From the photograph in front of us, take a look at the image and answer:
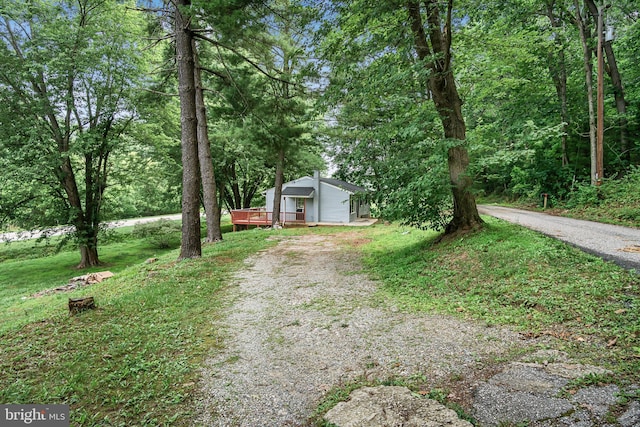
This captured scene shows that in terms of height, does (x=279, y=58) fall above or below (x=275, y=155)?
above

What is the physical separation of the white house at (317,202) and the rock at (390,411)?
17208mm

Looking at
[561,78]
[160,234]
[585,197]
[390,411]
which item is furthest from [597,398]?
[160,234]

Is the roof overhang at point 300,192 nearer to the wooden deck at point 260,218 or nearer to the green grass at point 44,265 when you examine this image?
the wooden deck at point 260,218

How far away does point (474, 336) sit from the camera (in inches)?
124

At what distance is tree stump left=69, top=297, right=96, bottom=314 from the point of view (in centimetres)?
414

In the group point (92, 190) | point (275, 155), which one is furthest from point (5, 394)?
point (92, 190)

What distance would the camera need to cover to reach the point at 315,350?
3.11 m

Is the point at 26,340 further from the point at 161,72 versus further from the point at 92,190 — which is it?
the point at 92,190

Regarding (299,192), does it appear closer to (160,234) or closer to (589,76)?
(160,234)

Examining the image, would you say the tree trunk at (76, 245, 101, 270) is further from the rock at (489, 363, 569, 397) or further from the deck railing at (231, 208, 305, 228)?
the rock at (489, 363, 569, 397)

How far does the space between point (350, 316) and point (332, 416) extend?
1.87m

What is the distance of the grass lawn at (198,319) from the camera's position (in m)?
2.44

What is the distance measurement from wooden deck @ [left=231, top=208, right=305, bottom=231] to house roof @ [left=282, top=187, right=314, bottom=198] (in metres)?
1.32

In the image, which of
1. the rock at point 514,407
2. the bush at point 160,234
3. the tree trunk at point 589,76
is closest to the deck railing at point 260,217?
the bush at point 160,234
